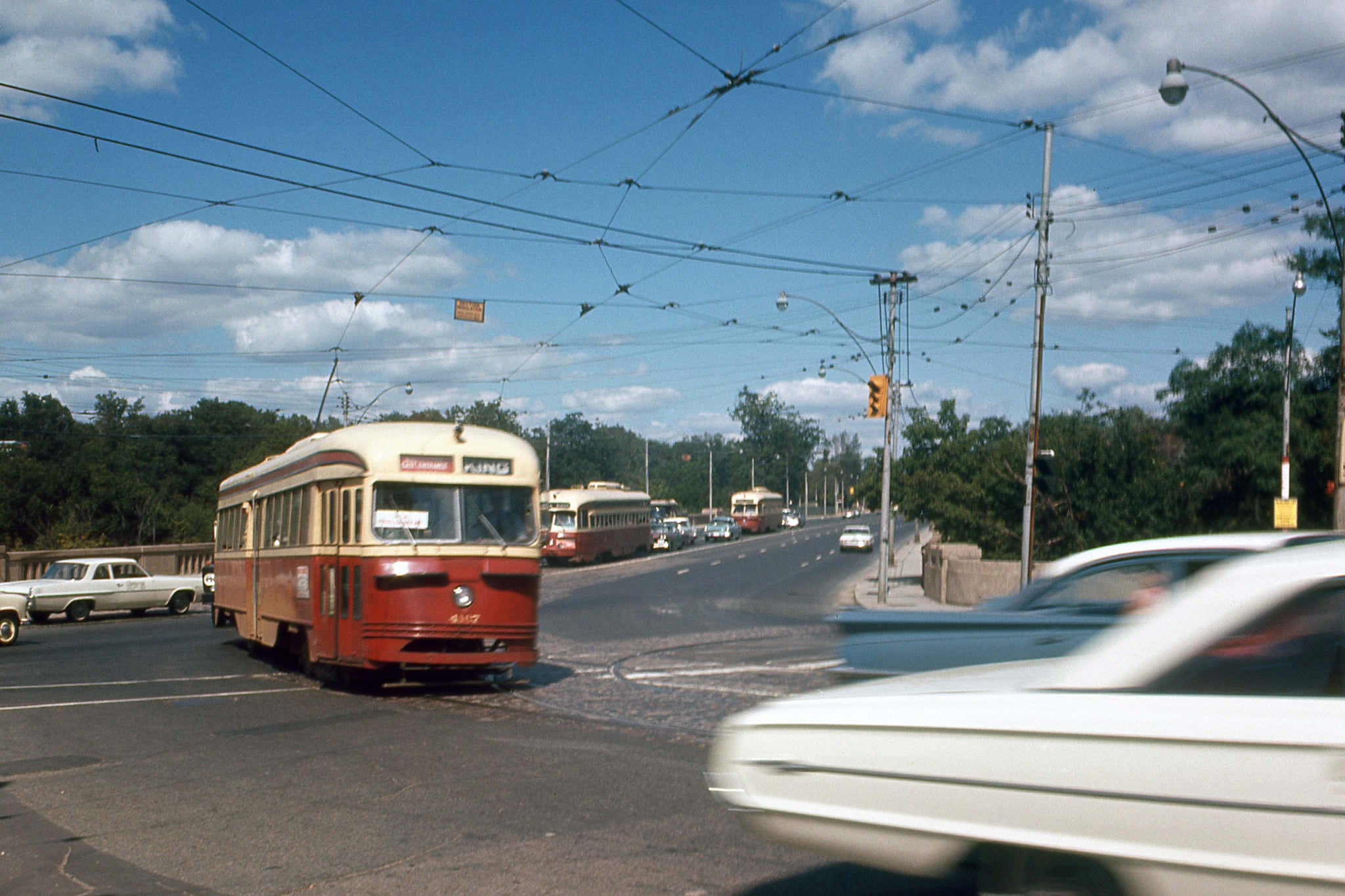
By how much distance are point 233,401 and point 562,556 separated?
57.1m

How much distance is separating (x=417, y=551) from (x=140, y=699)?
3541 mm

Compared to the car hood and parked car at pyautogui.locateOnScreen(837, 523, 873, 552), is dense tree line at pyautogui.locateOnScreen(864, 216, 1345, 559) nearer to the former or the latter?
parked car at pyautogui.locateOnScreen(837, 523, 873, 552)

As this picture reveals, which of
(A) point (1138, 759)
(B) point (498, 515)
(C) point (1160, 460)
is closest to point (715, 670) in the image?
(B) point (498, 515)

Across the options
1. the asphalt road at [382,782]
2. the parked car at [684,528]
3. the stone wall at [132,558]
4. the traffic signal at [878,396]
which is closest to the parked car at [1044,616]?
the asphalt road at [382,782]

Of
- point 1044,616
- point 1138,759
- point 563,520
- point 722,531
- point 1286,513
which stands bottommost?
point 722,531

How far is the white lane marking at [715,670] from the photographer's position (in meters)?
14.8

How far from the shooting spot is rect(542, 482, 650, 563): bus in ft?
162

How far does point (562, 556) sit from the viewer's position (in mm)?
50188

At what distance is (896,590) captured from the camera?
36.4m

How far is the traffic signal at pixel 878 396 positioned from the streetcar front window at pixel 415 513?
1909cm

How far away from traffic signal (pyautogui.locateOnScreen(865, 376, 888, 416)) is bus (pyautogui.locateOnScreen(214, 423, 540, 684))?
1777cm

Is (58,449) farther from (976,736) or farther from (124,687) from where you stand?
(976,736)

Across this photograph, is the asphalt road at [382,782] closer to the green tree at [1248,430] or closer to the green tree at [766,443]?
the green tree at [1248,430]

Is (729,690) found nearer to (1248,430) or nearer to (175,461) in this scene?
(1248,430)
